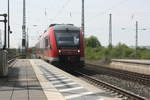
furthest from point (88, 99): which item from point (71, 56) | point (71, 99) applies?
point (71, 56)

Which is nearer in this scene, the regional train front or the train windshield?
the regional train front

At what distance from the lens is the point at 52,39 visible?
1152 inches

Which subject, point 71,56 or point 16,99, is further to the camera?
point 71,56

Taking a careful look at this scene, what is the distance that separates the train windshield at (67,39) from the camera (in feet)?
93.1

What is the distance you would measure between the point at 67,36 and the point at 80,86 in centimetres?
1334

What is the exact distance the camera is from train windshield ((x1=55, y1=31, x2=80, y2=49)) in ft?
93.1

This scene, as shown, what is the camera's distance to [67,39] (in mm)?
28781

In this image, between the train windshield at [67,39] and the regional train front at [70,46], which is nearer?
the regional train front at [70,46]

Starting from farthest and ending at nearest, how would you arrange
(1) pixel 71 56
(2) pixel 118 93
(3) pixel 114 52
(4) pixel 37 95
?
(3) pixel 114 52 < (1) pixel 71 56 < (2) pixel 118 93 < (4) pixel 37 95

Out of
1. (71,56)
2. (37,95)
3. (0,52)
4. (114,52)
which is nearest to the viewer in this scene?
(37,95)

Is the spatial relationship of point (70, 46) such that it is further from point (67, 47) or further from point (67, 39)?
point (67, 39)

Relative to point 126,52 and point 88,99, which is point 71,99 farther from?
point 126,52

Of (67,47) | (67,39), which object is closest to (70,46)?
(67,47)

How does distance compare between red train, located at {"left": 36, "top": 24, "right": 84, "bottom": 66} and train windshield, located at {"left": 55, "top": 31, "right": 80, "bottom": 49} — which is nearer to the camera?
red train, located at {"left": 36, "top": 24, "right": 84, "bottom": 66}
